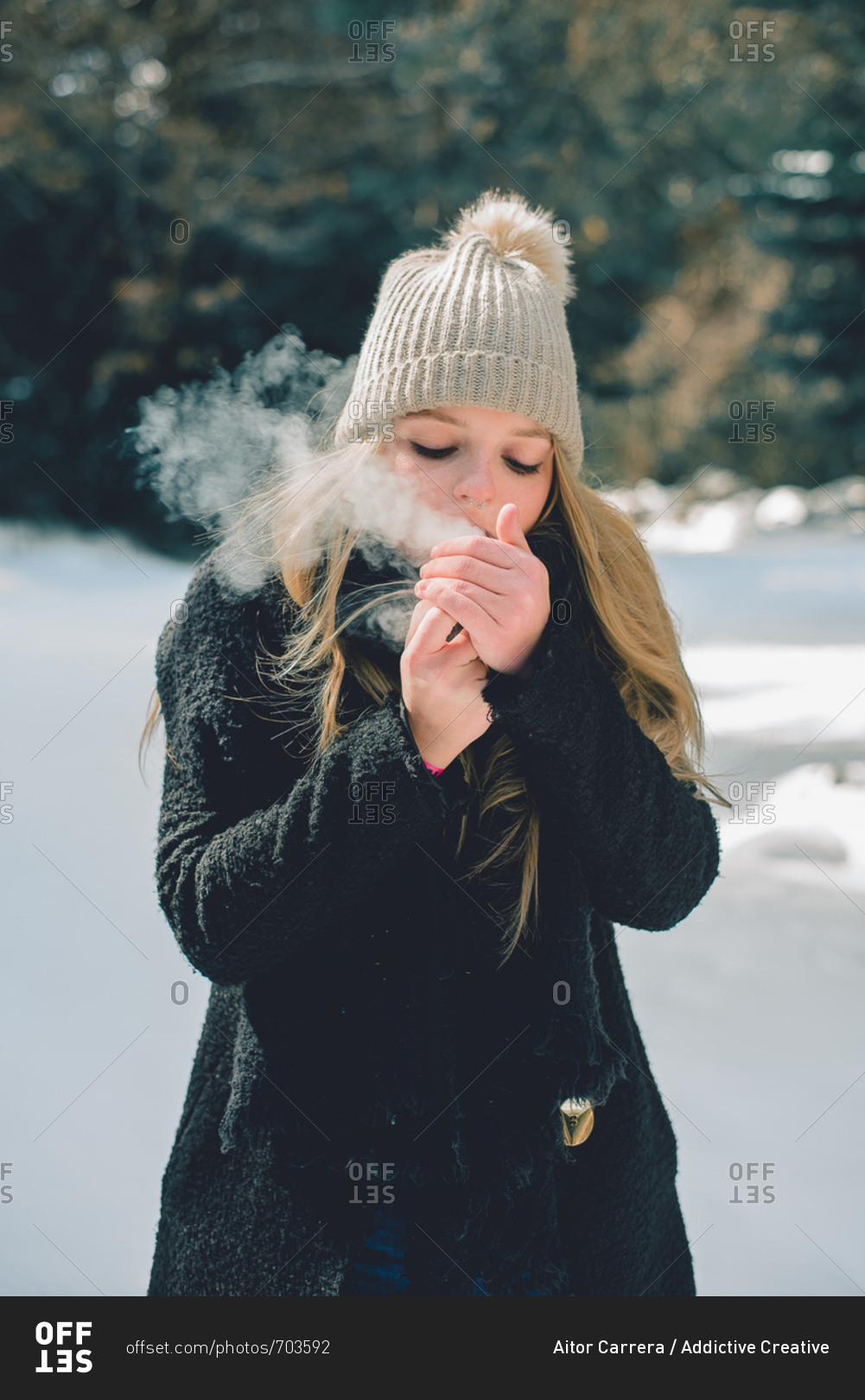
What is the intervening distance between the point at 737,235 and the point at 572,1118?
1212 centimetres

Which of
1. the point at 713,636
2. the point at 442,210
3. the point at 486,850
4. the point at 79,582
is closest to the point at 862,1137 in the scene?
the point at 486,850

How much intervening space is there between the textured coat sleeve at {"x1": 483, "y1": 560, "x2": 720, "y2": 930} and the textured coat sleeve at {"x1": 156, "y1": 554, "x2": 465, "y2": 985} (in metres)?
0.12

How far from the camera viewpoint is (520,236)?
61.1 inches

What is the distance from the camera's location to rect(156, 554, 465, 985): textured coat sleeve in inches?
42.8

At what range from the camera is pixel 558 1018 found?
123 centimetres

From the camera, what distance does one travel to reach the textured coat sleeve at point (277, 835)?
42.8 inches

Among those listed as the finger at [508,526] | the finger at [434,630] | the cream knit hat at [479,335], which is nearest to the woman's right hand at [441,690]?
the finger at [434,630]

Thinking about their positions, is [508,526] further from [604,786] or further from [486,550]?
[604,786]

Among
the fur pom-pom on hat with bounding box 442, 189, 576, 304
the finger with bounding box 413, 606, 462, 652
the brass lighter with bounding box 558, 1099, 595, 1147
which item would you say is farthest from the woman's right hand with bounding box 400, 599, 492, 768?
the fur pom-pom on hat with bounding box 442, 189, 576, 304

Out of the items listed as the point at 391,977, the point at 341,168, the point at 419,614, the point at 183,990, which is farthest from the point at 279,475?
the point at 341,168

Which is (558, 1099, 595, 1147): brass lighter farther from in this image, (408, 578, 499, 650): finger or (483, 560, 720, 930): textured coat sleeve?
(408, 578, 499, 650): finger

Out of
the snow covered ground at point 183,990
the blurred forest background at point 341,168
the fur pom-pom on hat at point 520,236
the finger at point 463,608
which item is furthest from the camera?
the blurred forest background at point 341,168

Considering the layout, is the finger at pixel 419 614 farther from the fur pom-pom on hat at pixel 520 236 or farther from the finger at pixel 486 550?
the fur pom-pom on hat at pixel 520 236

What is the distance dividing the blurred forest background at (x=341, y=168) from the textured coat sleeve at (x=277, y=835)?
6109 mm
